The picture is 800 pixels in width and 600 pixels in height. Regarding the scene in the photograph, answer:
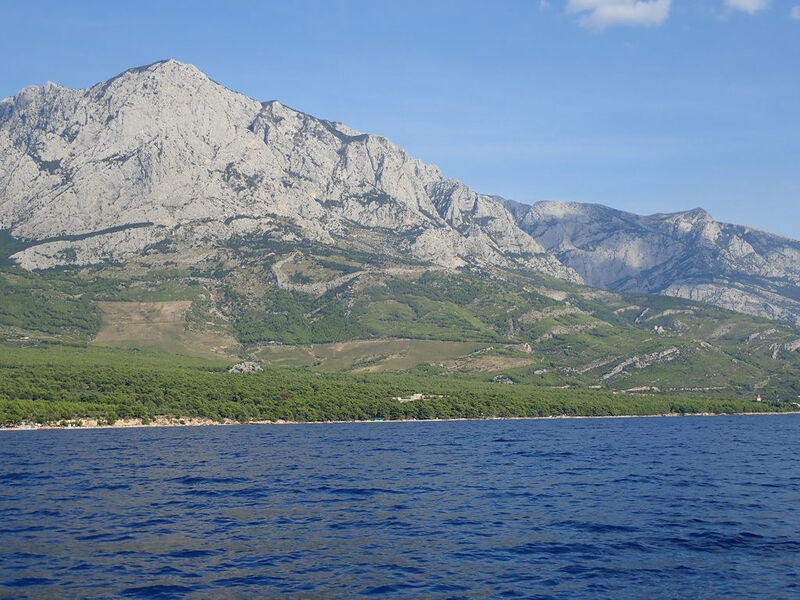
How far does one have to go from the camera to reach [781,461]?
13200 cm

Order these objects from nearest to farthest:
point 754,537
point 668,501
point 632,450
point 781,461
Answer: point 754,537
point 668,501
point 781,461
point 632,450

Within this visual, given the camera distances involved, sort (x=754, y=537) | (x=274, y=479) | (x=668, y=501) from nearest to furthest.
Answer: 1. (x=754, y=537)
2. (x=668, y=501)
3. (x=274, y=479)

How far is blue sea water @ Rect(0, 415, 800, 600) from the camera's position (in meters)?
53.1

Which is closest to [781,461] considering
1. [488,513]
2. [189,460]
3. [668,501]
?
[668,501]

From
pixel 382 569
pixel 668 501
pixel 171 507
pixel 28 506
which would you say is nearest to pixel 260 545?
pixel 382 569

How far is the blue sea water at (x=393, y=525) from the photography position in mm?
53062

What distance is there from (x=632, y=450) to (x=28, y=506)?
4095 inches

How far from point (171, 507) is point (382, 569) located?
3125 cm

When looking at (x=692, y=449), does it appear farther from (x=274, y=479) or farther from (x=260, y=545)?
(x=260, y=545)

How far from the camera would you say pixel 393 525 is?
72.2m

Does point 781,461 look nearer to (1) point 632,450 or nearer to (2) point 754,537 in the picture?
(1) point 632,450

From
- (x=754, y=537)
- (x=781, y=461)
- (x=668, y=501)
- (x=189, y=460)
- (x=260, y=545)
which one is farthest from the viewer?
(x=781, y=461)

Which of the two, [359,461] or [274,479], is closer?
[274,479]

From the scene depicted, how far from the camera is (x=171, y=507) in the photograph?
8012cm
